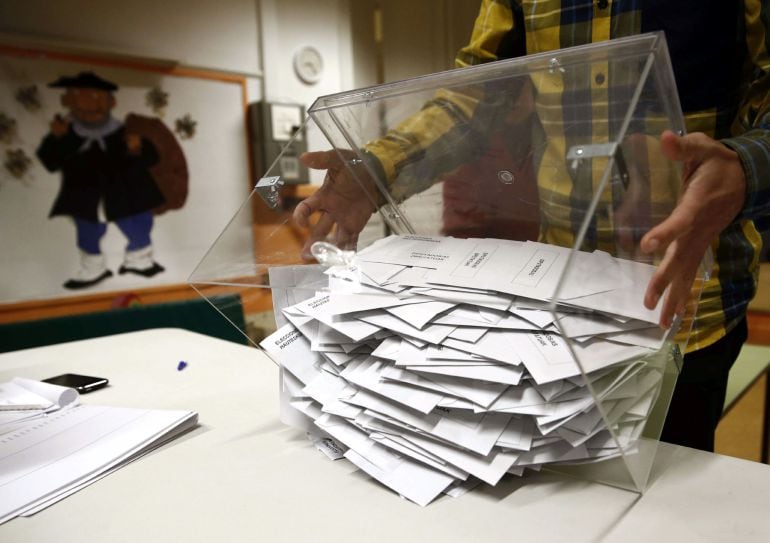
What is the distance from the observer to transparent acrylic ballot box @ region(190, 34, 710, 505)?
50 cm

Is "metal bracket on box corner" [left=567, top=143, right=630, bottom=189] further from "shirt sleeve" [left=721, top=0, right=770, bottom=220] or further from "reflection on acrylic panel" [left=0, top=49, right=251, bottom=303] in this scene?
"reflection on acrylic panel" [left=0, top=49, right=251, bottom=303]

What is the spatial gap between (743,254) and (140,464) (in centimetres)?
92

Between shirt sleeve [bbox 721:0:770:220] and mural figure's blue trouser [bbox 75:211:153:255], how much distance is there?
255 cm

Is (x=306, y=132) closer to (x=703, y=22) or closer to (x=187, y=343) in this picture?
(x=703, y=22)

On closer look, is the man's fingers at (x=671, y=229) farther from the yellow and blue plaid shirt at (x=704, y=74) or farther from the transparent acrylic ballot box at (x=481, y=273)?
the yellow and blue plaid shirt at (x=704, y=74)

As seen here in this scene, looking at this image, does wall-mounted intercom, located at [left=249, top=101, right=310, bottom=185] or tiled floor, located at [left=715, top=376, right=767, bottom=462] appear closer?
tiled floor, located at [left=715, top=376, right=767, bottom=462]

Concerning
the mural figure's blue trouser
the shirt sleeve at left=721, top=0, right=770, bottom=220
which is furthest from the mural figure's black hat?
the shirt sleeve at left=721, top=0, right=770, bottom=220

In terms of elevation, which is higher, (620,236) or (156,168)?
(156,168)

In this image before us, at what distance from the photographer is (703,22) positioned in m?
0.78

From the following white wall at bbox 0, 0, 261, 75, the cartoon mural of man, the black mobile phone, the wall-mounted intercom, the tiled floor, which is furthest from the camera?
the wall-mounted intercom

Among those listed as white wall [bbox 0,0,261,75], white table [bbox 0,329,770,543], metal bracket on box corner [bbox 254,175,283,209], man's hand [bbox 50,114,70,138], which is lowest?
white table [bbox 0,329,770,543]

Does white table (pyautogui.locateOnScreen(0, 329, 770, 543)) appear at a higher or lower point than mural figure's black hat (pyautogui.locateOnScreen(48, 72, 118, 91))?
lower

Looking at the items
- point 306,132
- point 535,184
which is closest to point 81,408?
point 306,132

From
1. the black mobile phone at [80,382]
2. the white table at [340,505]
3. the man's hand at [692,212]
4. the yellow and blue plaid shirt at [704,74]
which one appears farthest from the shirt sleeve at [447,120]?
the black mobile phone at [80,382]
